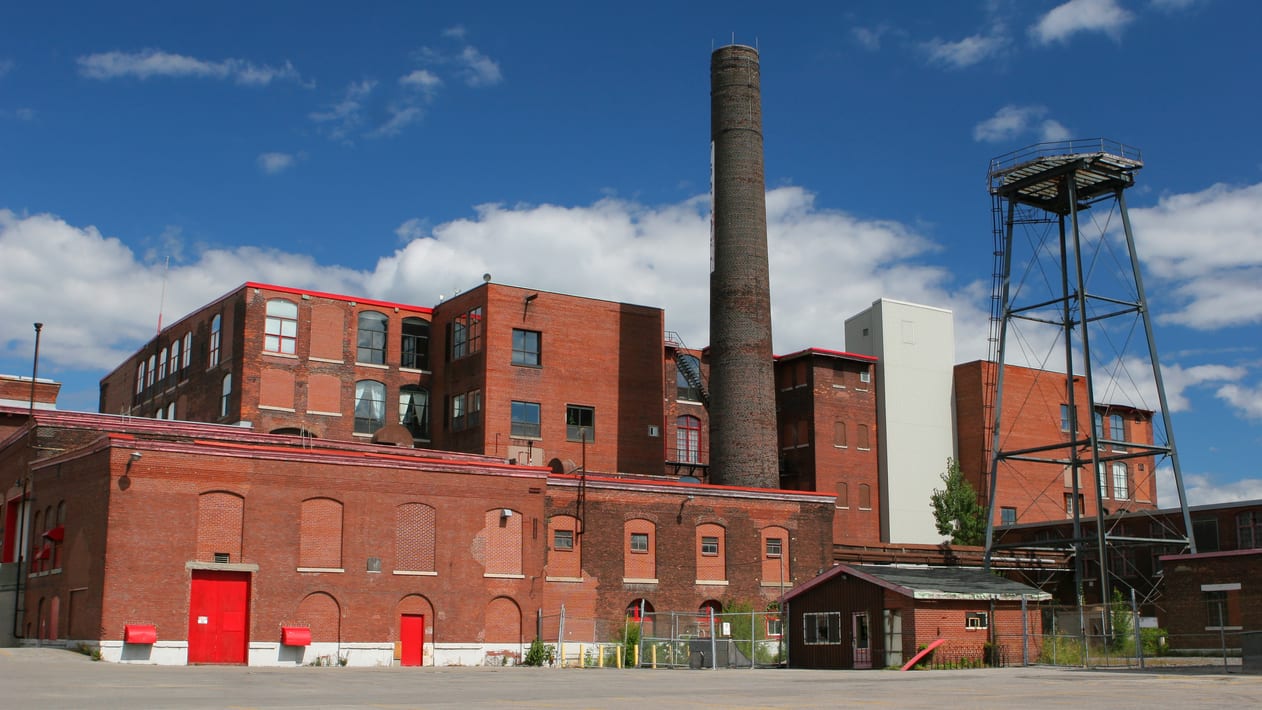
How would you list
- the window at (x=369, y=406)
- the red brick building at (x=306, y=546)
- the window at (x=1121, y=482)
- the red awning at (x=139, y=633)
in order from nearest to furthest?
the red awning at (x=139, y=633) < the red brick building at (x=306, y=546) < the window at (x=369, y=406) < the window at (x=1121, y=482)

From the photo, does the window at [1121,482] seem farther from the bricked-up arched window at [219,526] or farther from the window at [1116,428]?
the bricked-up arched window at [219,526]

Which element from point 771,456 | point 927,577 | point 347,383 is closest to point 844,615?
point 927,577

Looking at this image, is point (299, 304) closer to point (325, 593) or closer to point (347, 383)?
point (347, 383)

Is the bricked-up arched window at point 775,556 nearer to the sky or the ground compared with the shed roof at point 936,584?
nearer to the sky

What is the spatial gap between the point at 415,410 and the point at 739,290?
669 inches

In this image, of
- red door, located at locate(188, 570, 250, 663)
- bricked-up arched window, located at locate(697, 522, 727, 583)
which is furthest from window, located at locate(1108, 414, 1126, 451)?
red door, located at locate(188, 570, 250, 663)

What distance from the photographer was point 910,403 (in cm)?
7100

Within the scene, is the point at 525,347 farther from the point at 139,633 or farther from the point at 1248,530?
the point at 1248,530

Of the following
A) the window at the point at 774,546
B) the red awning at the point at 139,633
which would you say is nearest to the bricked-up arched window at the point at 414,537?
the red awning at the point at 139,633

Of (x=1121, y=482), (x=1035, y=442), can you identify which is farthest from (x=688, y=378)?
(x=1121, y=482)

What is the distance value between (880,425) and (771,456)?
1607cm

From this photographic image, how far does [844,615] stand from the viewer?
40.1m

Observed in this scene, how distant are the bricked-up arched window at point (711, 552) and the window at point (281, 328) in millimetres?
20809

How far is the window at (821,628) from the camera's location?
132ft
